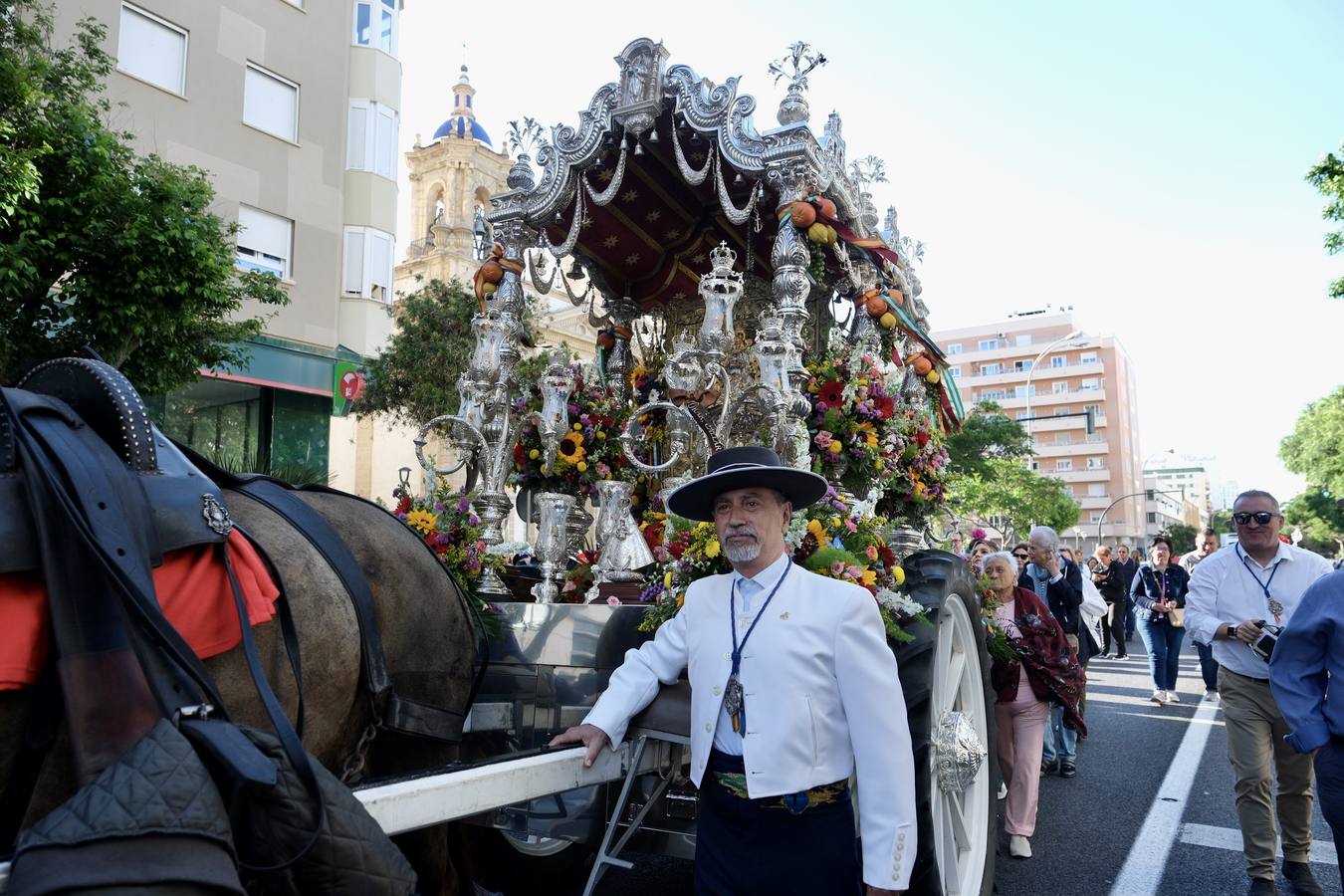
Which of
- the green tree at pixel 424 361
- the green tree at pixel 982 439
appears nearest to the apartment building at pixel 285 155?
the green tree at pixel 424 361

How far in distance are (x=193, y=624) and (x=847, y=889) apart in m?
1.78

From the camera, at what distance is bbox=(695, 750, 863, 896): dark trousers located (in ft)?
7.83

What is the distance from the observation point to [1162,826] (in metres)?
5.72

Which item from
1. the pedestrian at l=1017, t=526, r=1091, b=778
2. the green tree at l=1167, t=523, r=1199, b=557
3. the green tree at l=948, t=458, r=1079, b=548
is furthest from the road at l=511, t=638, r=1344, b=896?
the green tree at l=1167, t=523, r=1199, b=557

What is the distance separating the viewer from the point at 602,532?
4.85 m

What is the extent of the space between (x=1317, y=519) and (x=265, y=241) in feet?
215

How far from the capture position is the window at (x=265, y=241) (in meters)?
17.0

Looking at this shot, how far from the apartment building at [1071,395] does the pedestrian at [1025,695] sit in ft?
245

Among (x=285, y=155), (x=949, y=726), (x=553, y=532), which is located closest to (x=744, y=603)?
(x=949, y=726)

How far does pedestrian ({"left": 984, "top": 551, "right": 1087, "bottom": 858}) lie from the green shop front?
42.2ft

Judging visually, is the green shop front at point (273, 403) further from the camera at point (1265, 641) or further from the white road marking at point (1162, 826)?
the camera at point (1265, 641)

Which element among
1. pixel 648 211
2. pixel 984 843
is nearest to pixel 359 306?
pixel 648 211

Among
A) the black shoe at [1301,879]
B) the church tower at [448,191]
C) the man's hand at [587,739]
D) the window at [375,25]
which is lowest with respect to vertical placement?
the black shoe at [1301,879]

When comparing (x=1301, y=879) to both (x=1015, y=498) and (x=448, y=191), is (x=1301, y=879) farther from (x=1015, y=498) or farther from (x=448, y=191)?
(x=448, y=191)
